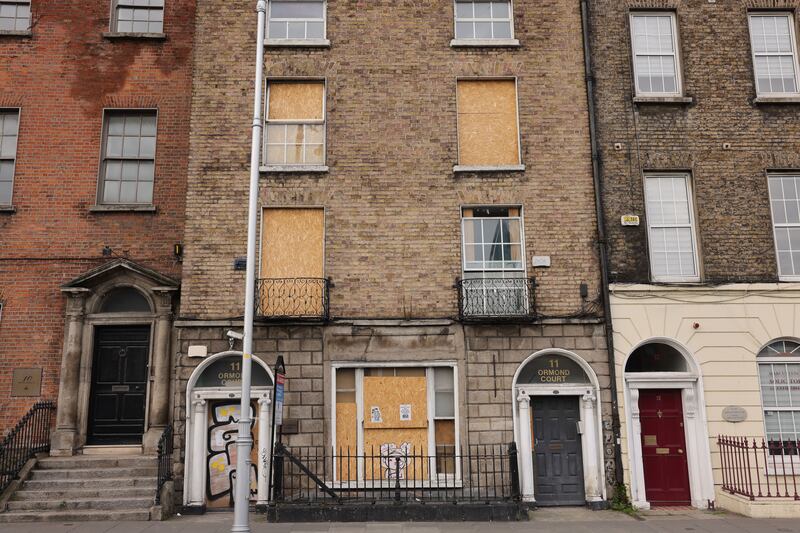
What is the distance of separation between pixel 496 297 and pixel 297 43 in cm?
662

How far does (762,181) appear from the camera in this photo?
42.5 feet

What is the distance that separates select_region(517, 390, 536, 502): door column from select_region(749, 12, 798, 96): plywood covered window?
8.14 m

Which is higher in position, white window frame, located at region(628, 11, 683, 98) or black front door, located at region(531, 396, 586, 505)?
white window frame, located at region(628, 11, 683, 98)

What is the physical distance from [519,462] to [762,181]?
7469mm

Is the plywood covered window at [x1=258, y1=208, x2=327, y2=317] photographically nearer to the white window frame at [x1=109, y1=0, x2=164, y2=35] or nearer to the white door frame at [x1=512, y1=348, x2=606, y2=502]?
the white door frame at [x1=512, y1=348, x2=606, y2=502]

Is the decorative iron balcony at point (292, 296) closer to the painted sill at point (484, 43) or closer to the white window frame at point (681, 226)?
the painted sill at point (484, 43)

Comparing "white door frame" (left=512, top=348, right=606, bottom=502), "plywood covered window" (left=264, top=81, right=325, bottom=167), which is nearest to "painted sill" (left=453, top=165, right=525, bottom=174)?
"plywood covered window" (left=264, top=81, right=325, bottom=167)

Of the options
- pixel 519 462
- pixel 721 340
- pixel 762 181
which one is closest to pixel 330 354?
pixel 519 462

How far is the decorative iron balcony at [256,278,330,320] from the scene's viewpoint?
12.2 metres

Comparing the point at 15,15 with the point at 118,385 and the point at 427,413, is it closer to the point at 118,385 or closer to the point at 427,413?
the point at 118,385

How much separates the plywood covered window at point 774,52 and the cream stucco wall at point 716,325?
14.0 ft

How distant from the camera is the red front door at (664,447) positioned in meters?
12.0

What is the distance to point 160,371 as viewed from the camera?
12.5 metres

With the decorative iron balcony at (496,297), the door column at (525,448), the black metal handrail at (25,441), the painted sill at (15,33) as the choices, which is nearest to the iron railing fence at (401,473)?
the door column at (525,448)
